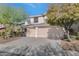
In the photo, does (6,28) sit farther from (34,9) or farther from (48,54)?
(48,54)

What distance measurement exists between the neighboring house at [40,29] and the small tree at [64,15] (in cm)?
6

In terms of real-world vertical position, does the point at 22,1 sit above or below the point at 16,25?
above

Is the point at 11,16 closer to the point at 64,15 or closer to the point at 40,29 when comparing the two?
the point at 40,29

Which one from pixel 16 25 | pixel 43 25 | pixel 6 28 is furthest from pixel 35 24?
pixel 6 28

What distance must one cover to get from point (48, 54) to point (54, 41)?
16 cm

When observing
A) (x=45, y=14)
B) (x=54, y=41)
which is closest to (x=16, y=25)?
(x=45, y=14)

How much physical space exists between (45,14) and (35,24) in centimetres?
16

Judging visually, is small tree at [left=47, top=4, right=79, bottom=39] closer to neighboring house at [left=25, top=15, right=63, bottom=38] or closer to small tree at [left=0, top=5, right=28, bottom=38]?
neighboring house at [left=25, top=15, right=63, bottom=38]

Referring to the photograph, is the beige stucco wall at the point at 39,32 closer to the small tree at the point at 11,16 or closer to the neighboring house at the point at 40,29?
the neighboring house at the point at 40,29

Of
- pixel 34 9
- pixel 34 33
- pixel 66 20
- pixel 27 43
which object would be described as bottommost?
pixel 27 43

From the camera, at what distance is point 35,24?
1811 millimetres

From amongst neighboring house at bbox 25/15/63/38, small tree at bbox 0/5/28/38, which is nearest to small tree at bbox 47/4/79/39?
neighboring house at bbox 25/15/63/38

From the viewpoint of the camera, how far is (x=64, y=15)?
5.87 ft

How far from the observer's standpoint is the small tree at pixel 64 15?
1.78m
